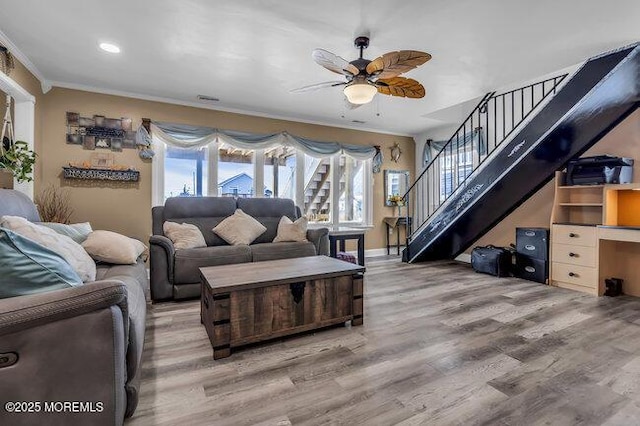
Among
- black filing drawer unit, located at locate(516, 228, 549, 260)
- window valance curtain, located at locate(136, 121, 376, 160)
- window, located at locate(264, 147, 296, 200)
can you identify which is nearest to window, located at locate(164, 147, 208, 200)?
window valance curtain, located at locate(136, 121, 376, 160)

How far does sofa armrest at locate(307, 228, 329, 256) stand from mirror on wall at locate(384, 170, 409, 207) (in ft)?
8.84

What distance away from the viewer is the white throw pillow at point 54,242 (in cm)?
179

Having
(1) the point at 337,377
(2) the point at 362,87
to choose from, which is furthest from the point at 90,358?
(2) the point at 362,87

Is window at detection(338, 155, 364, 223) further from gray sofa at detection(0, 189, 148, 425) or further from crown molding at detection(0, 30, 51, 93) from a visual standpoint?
gray sofa at detection(0, 189, 148, 425)

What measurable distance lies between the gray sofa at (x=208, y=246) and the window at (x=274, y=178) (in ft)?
2.80

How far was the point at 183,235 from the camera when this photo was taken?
3656mm

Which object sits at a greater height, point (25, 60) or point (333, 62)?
point (25, 60)

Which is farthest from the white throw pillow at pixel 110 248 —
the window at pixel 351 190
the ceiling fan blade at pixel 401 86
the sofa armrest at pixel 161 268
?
the window at pixel 351 190

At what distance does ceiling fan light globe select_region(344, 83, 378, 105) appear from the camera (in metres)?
2.73

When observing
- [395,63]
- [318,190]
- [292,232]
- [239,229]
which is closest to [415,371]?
[395,63]

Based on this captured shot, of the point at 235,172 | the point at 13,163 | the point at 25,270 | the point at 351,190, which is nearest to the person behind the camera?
the point at 25,270

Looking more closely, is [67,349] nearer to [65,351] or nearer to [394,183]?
[65,351]

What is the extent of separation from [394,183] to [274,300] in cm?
499

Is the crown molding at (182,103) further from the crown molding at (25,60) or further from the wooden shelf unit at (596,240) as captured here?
the wooden shelf unit at (596,240)
